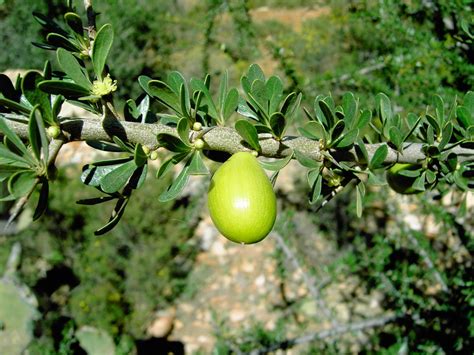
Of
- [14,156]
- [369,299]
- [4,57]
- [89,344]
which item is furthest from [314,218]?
[4,57]

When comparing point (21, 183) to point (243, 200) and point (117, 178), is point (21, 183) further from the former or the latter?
point (243, 200)

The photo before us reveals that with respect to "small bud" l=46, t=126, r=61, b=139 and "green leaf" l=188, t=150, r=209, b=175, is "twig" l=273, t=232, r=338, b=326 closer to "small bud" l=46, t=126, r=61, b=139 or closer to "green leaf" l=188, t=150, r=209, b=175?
"green leaf" l=188, t=150, r=209, b=175

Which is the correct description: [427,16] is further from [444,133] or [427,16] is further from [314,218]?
[314,218]

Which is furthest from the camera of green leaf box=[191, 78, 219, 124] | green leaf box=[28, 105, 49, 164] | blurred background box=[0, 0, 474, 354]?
blurred background box=[0, 0, 474, 354]

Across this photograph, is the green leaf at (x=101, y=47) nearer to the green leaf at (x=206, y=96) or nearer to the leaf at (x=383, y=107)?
the green leaf at (x=206, y=96)

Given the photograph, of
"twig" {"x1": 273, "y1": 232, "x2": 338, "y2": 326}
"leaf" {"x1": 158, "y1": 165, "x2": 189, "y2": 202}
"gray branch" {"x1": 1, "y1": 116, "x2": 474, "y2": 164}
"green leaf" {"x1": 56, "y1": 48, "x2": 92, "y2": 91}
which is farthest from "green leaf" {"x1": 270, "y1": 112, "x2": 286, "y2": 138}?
"twig" {"x1": 273, "y1": 232, "x2": 338, "y2": 326}

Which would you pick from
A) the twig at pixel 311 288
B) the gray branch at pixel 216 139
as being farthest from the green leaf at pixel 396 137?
the twig at pixel 311 288

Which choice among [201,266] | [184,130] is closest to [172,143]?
[184,130]

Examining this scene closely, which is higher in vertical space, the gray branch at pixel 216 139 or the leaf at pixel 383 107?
the gray branch at pixel 216 139
